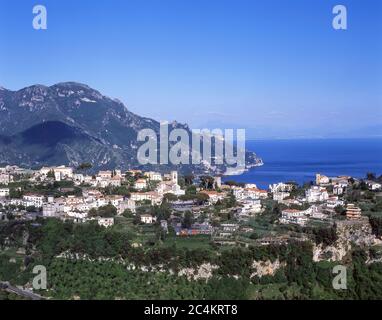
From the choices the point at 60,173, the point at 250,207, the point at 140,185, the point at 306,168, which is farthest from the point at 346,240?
the point at 306,168

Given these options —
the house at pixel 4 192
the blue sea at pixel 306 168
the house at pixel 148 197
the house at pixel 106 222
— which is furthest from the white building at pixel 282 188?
the house at pixel 4 192

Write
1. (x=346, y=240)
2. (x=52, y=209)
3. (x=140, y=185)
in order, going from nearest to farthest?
(x=346, y=240), (x=52, y=209), (x=140, y=185)

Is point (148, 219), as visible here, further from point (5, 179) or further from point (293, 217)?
point (5, 179)

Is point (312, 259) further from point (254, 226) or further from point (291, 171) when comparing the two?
point (291, 171)

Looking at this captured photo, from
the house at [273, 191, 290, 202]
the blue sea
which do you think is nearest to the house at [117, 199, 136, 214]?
the house at [273, 191, 290, 202]

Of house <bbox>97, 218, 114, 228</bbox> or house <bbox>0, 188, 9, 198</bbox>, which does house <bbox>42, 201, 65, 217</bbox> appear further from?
house <bbox>0, 188, 9, 198</bbox>
